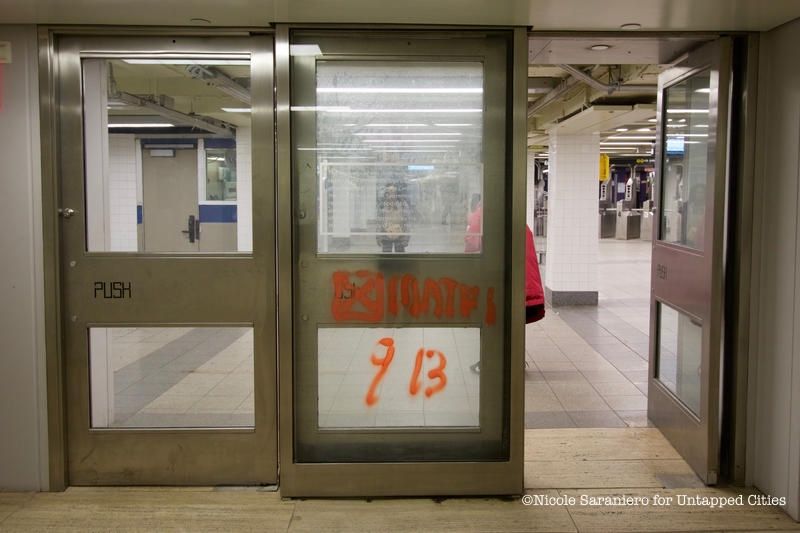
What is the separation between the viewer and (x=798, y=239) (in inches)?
129

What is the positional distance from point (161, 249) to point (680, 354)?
10.5 ft

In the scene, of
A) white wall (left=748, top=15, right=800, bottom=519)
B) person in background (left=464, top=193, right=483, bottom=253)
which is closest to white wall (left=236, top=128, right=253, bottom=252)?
person in background (left=464, top=193, right=483, bottom=253)

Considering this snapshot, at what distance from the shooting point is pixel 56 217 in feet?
11.4

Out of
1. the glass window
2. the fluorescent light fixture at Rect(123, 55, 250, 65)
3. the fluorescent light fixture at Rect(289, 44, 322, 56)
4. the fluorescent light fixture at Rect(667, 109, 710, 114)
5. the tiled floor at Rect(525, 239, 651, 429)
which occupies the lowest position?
the tiled floor at Rect(525, 239, 651, 429)

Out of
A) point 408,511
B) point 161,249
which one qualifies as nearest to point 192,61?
point 161,249

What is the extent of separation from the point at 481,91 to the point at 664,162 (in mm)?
1696

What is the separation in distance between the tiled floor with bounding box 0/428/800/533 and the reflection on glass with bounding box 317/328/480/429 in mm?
431

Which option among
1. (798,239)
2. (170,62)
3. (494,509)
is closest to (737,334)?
(798,239)

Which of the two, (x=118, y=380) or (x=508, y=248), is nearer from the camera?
(x=508, y=248)

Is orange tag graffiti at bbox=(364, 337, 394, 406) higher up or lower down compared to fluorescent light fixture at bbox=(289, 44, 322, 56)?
lower down

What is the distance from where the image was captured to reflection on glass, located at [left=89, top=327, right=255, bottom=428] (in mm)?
3684

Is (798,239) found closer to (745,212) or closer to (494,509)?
(745,212)

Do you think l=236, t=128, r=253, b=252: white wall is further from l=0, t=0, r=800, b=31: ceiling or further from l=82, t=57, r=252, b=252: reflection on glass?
l=0, t=0, r=800, b=31: ceiling

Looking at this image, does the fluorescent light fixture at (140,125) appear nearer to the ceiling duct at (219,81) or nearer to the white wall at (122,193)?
the white wall at (122,193)
